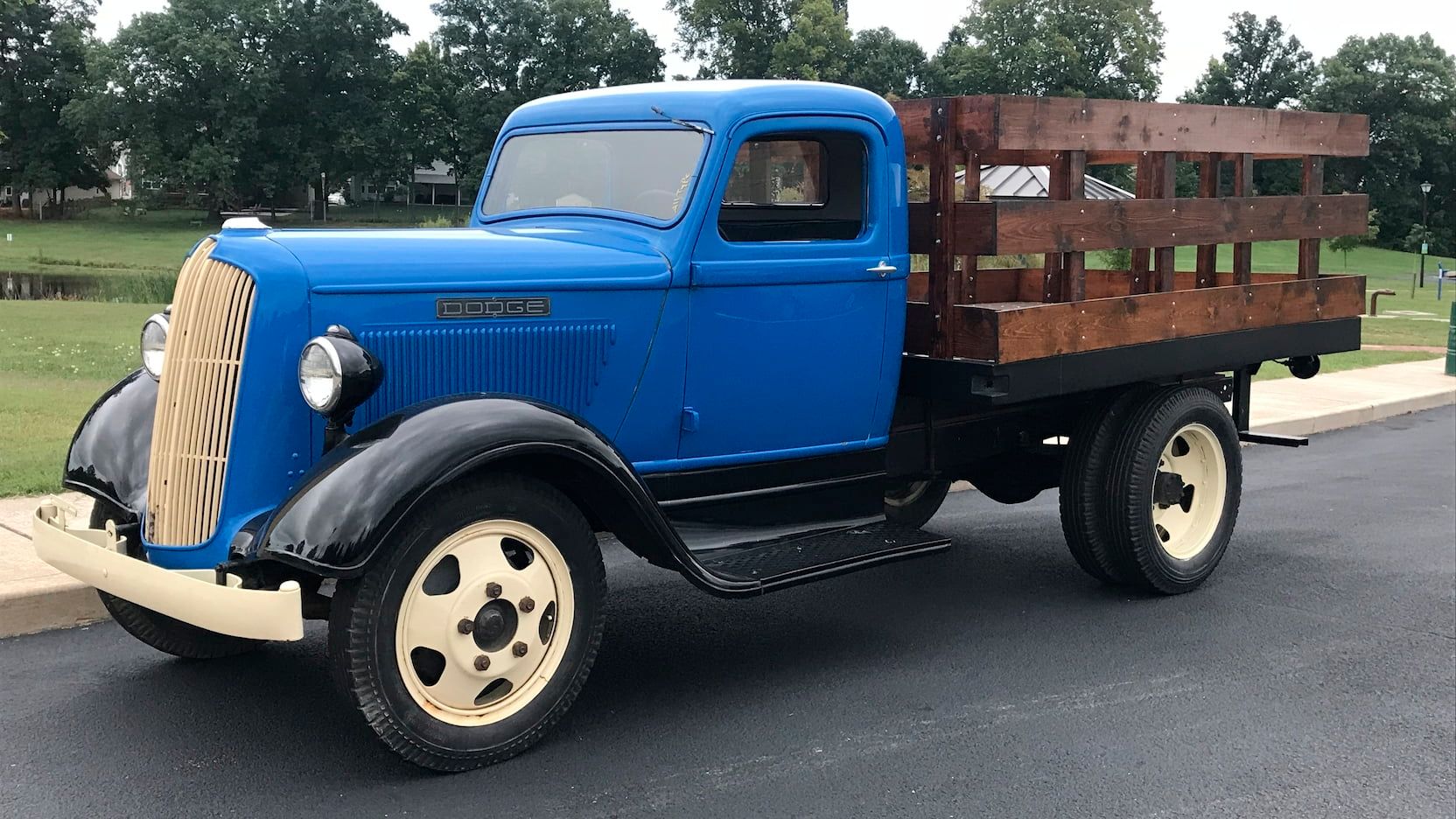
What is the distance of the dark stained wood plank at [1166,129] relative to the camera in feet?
16.3

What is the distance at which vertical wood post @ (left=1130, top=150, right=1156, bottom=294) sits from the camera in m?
5.61

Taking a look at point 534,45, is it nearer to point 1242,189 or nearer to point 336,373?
point 1242,189

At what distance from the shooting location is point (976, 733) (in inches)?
164

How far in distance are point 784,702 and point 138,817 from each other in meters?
2.01

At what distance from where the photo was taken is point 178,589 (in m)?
→ 3.53

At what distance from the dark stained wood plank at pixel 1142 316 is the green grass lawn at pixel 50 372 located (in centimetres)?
485

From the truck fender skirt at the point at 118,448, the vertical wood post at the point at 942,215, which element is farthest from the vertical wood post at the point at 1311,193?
the truck fender skirt at the point at 118,448

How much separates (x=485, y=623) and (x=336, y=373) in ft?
2.75

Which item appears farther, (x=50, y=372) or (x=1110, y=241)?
(x=50, y=372)

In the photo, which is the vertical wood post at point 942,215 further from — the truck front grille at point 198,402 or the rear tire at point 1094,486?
the truck front grille at point 198,402

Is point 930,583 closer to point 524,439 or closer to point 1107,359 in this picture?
point 1107,359

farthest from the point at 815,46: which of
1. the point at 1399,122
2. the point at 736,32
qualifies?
the point at 1399,122

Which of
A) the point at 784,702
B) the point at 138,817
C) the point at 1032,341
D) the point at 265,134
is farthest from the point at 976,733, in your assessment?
the point at 265,134

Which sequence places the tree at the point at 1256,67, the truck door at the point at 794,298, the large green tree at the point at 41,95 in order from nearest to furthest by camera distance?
the truck door at the point at 794,298 → the large green tree at the point at 41,95 → the tree at the point at 1256,67
